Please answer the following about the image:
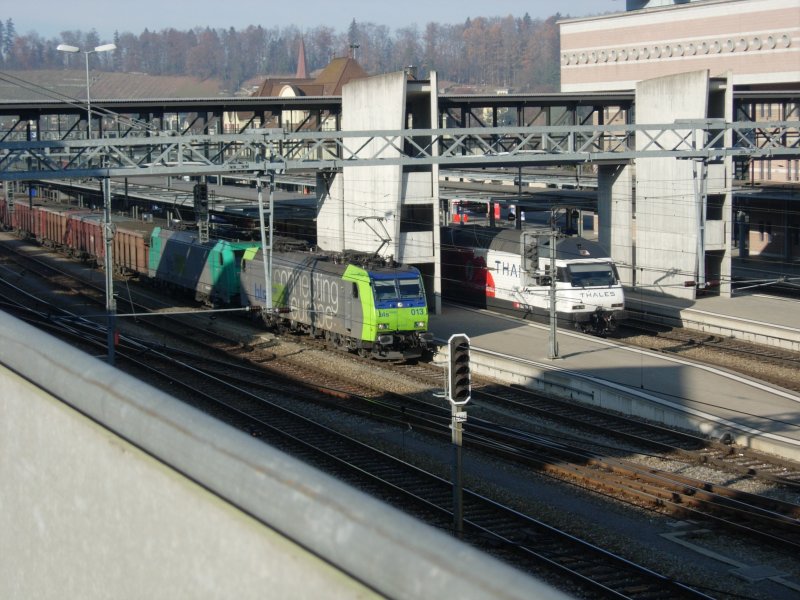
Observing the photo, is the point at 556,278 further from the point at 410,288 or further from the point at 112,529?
the point at 112,529

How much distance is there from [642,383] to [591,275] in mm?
6546

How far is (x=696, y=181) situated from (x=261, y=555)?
3151 cm

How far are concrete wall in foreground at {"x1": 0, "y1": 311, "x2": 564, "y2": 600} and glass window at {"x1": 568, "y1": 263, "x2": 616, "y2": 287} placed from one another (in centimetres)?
2498

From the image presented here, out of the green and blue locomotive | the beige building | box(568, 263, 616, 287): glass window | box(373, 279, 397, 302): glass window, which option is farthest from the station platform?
the beige building

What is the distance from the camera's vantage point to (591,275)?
2822 cm

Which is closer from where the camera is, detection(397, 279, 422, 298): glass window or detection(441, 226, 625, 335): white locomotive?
detection(397, 279, 422, 298): glass window

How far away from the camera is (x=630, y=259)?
122 feet

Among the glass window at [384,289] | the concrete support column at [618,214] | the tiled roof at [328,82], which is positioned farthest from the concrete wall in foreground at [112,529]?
the tiled roof at [328,82]

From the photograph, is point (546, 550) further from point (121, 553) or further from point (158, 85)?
point (158, 85)

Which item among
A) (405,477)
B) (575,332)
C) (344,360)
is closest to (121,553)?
(405,477)

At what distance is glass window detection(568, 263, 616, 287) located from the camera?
28.1 metres

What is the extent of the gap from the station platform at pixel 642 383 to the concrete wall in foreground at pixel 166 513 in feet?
50.6

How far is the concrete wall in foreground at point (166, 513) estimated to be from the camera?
1.99 m

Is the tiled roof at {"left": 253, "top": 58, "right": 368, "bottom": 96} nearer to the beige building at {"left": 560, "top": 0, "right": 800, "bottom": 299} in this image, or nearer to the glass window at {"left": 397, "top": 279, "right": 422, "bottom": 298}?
the beige building at {"left": 560, "top": 0, "right": 800, "bottom": 299}
